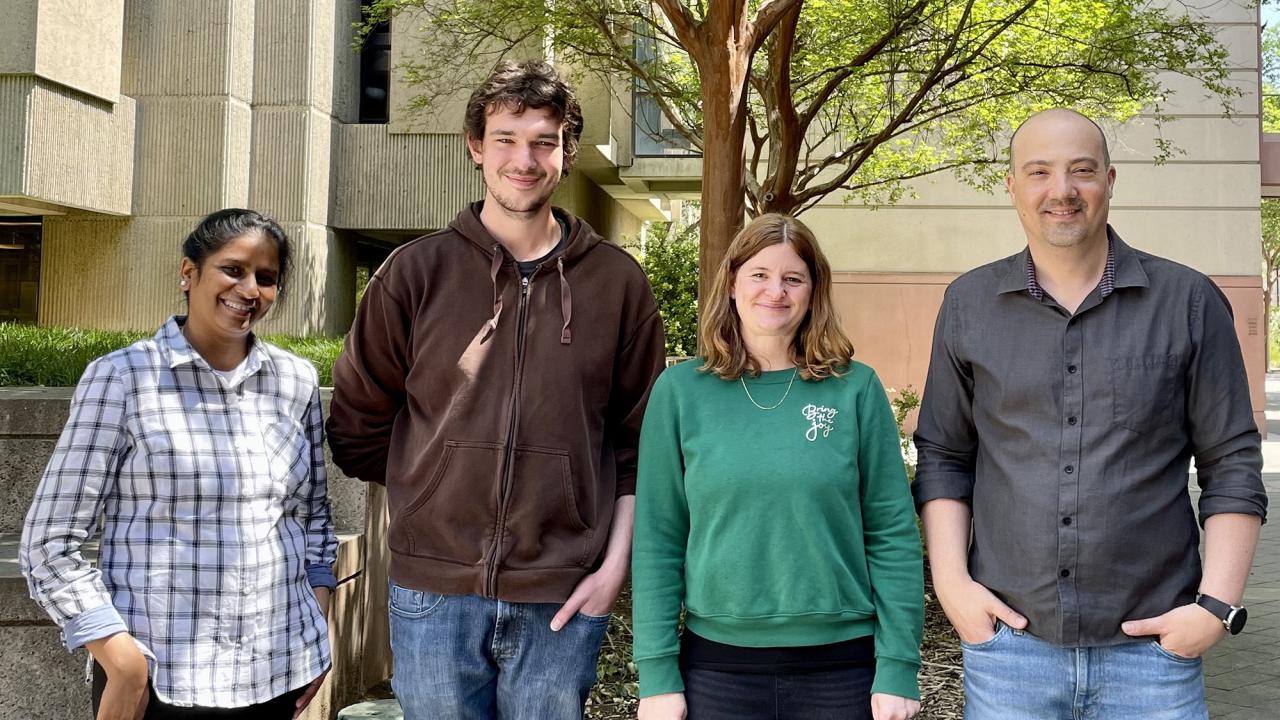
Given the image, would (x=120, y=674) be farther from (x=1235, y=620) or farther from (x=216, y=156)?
(x=216, y=156)

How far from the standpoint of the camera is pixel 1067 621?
281 cm

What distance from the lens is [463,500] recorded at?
2.96 metres

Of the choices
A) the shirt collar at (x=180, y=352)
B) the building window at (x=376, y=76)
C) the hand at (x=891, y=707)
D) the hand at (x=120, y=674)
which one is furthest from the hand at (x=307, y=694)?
the building window at (x=376, y=76)

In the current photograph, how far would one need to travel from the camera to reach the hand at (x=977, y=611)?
9.51 ft

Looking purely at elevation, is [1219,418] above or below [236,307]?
below

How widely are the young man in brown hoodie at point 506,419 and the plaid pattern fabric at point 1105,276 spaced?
108 centimetres

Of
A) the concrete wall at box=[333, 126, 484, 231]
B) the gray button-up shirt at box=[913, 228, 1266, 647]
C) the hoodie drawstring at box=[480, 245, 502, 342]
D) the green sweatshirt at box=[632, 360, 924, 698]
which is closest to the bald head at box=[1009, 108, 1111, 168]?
the gray button-up shirt at box=[913, 228, 1266, 647]

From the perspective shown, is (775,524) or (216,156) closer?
(775,524)

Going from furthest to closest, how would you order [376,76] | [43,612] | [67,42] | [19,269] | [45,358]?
[376,76] → [19,269] → [67,42] → [45,358] → [43,612]

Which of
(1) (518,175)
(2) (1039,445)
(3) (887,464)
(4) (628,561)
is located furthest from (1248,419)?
(1) (518,175)

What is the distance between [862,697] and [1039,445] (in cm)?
81

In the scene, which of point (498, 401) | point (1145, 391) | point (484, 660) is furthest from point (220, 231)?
point (1145, 391)

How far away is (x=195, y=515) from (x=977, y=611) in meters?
2.10

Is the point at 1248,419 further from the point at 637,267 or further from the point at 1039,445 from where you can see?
the point at 637,267
